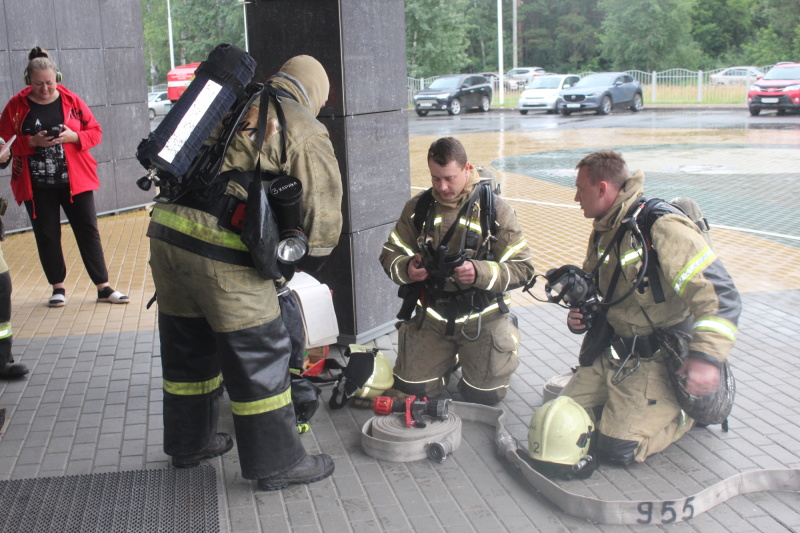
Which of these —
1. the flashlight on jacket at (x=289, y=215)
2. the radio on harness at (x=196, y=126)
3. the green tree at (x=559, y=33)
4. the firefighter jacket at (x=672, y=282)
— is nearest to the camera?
the radio on harness at (x=196, y=126)

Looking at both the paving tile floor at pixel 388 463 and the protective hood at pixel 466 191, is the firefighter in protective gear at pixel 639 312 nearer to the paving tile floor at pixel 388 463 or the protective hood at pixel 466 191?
the paving tile floor at pixel 388 463

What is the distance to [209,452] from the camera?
423cm

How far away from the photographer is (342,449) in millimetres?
4371

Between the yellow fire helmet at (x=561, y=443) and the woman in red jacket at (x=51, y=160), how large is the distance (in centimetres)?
451

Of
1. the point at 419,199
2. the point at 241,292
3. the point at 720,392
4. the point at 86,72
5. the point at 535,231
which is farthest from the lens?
the point at 86,72

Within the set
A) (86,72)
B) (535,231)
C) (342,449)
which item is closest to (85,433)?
(342,449)

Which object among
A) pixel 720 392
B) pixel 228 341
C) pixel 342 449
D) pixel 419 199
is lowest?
pixel 342 449

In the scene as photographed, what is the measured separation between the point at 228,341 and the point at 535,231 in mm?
6843

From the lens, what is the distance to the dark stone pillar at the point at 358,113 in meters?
5.64

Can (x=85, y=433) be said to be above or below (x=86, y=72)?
below

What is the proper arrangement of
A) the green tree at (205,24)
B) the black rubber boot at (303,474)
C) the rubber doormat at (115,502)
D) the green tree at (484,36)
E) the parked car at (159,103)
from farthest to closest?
the green tree at (484,36) → the green tree at (205,24) → the parked car at (159,103) → the black rubber boot at (303,474) → the rubber doormat at (115,502)

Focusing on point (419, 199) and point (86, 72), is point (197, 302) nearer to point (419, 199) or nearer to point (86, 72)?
point (419, 199)

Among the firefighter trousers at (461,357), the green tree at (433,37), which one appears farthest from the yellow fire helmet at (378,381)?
the green tree at (433,37)

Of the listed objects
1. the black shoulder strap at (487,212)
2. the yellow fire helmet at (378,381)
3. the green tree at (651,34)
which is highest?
the green tree at (651,34)
